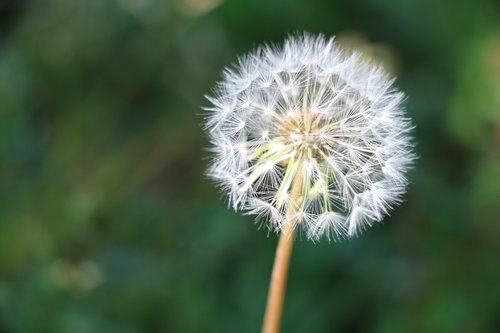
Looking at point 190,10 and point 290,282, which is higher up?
point 190,10

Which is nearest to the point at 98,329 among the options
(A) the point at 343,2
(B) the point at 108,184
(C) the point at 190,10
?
(B) the point at 108,184

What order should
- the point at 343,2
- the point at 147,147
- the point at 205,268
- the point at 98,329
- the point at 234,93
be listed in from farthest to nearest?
the point at 343,2 < the point at 147,147 < the point at 205,268 < the point at 98,329 < the point at 234,93

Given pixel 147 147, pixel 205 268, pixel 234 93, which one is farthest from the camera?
pixel 147 147

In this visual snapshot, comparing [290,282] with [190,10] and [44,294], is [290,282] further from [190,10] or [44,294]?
[190,10]

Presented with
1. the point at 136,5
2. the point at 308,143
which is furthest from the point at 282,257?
the point at 136,5

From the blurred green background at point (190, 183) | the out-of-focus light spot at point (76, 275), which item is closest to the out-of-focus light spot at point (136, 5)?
the blurred green background at point (190, 183)

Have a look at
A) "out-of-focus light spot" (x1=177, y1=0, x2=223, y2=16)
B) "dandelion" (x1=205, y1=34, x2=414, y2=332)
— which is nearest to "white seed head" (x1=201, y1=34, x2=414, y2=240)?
"dandelion" (x1=205, y1=34, x2=414, y2=332)
